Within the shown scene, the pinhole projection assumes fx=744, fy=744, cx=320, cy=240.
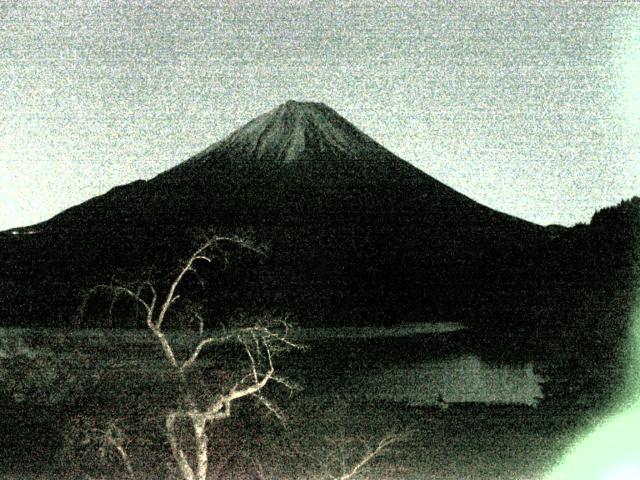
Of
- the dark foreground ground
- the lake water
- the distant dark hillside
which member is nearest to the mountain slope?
the lake water

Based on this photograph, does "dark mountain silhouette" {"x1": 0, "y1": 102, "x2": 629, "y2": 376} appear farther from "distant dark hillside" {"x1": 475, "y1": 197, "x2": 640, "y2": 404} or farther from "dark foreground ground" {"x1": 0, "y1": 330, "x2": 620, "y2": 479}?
"dark foreground ground" {"x1": 0, "y1": 330, "x2": 620, "y2": 479}

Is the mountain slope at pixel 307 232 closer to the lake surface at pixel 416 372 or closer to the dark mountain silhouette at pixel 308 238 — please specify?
the dark mountain silhouette at pixel 308 238

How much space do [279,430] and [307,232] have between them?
69.3 m

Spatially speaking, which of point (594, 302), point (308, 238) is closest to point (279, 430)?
point (594, 302)

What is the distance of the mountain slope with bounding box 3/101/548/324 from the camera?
65.9 metres

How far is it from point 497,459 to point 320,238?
7044 centimetres

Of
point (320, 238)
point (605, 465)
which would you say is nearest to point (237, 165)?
point (320, 238)

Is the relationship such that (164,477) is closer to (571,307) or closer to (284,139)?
(571,307)

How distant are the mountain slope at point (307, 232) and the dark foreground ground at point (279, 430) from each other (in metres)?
27.4

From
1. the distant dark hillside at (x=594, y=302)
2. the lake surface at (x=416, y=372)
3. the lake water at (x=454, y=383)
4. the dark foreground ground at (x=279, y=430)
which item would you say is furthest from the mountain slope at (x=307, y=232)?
the dark foreground ground at (x=279, y=430)

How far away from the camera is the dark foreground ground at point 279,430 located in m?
14.3

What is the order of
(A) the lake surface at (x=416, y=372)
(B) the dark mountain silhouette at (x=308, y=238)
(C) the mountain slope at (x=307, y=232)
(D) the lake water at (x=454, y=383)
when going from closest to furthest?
(D) the lake water at (x=454, y=383) → (A) the lake surface at (x=416, y=372) → (B) the dark mountain silhouette at (x=308, y=238) → (C) the mountain slope at (x=307, y=232)

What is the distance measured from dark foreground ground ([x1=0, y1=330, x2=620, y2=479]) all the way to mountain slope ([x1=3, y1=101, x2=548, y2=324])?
89.8 feet

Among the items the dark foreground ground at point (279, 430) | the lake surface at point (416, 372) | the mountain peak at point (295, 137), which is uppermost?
the mountain peak at point (295, 137)
